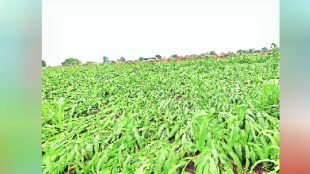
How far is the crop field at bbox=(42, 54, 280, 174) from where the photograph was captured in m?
1.84

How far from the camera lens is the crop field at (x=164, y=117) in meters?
1.84

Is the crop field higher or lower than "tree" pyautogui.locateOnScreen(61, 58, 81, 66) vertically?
lower

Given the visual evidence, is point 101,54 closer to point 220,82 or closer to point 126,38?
point 126,38

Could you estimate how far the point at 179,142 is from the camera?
1.92m

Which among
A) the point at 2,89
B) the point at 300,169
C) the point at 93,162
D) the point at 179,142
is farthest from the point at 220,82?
the point at 2,89

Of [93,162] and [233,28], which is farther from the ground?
[233,28]

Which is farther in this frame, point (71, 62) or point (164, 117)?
point (71, 62)

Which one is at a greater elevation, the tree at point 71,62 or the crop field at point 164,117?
the tree at point 71,62

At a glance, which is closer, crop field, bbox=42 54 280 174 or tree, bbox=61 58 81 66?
crop field, bbox=42 54 280 174

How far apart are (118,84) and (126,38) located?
0.27m

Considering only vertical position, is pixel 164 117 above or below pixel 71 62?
below

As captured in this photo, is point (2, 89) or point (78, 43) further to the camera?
point (78, 43)

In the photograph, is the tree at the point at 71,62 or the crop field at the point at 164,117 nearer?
the crop field at the point at 164,117

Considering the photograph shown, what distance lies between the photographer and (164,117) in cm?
204
